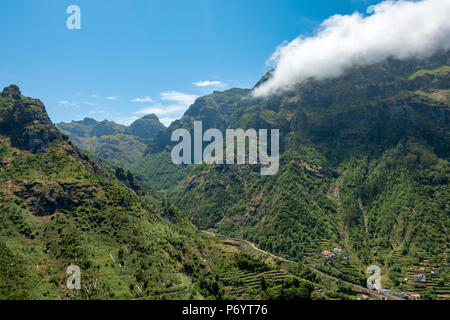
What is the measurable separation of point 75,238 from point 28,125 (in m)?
94.4

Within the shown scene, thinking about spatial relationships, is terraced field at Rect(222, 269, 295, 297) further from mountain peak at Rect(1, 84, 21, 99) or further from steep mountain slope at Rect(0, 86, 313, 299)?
mountain peak at Rect(1, 84, 21, 99)

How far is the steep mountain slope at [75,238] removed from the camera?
8294 centimetres

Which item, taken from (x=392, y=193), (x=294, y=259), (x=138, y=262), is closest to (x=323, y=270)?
(x=294, y=259)

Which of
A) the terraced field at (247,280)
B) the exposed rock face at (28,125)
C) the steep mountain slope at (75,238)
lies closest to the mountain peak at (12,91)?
the exposed rock face at (28,125)

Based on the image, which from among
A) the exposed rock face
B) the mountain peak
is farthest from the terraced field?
the mountain peak

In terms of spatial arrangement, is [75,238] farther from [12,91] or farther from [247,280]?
[12,91]

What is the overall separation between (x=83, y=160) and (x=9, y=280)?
101 m

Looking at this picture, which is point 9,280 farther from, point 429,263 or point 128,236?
point 429,263

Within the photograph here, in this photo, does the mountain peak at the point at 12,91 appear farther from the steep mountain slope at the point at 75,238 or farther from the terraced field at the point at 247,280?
the terraced field at the point at 247,280

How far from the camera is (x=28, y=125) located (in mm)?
153500

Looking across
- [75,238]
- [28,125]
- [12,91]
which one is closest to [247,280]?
[75,238]

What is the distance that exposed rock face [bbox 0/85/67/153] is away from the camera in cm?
14538
